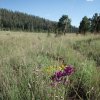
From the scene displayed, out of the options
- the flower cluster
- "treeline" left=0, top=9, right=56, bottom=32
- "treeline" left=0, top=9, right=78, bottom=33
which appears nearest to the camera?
the flower cluster

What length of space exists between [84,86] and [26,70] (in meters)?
0.83

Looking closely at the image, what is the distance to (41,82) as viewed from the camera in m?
2.96

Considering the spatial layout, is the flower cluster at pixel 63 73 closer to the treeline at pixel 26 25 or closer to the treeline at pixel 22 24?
the treeline at pixel 26 25

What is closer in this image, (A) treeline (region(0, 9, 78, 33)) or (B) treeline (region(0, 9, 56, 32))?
(A) treeline (region(0, 9, 78, 33))

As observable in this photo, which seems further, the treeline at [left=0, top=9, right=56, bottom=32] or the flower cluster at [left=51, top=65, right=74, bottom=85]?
the treeline at [left=0, top=9, right=56, bottom=32]

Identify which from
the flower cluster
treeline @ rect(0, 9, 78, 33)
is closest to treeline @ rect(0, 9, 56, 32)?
treeline @ rect(0, 9, 78, 33)

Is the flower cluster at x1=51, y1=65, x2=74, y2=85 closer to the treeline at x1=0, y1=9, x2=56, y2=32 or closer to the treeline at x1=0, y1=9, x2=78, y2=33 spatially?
the treeline at x1=0, y1=9, x2=78, y2=33

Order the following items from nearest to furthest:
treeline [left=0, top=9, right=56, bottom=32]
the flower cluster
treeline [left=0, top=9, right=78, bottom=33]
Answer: the flower cluster, treeline [left=0, top=9, right=78, bottom=33], treeline [left=0, top=9, right=56, bottom=32]

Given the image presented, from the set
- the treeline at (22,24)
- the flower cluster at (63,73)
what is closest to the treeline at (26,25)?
the treeline at (22,24)

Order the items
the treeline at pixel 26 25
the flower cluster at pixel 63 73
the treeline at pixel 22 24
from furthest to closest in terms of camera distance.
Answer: the treeline at pixel 22 24
the treeline at pixel 26 25
the flower cluster at pixel 63 73

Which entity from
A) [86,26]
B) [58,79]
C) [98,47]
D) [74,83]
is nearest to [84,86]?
[74,83]

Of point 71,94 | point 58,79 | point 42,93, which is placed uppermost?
point 58,79

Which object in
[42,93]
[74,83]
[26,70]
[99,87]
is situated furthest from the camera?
[74,83]

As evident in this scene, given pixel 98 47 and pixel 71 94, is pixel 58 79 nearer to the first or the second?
pixel 71 94
